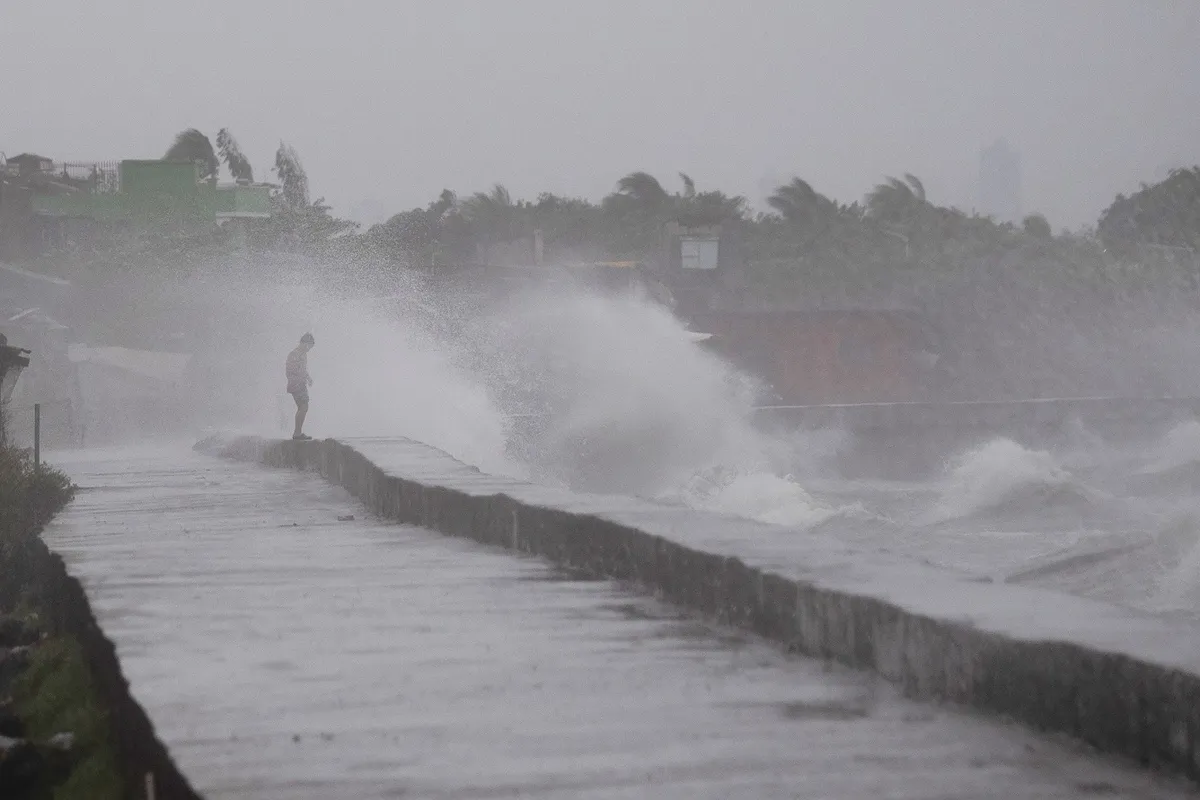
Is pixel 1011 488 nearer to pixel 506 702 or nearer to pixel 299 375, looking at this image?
pixel 299 375

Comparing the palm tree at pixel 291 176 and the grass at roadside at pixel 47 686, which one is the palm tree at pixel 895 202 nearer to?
the palm tree at pixel 291 176

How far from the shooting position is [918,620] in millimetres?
4152

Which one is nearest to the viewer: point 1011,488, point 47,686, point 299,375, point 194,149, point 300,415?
point 47,686

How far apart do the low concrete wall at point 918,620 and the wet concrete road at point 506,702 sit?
7 centimetres

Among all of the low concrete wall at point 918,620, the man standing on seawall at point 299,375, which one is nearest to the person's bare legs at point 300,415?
the man standing on seawall at point 299,375

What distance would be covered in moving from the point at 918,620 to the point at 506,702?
0.98 meters

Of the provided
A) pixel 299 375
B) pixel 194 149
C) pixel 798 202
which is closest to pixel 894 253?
pixel 798 202

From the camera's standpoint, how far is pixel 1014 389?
75.8 metres

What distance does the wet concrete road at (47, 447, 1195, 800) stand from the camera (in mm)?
3400

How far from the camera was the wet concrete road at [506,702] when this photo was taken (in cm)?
340

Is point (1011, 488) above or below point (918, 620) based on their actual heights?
below

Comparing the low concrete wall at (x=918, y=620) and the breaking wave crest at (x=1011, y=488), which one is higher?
the low concrete wall at (x=918, y=620)

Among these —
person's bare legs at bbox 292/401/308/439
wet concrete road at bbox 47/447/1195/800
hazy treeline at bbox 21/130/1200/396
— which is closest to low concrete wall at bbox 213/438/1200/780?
wet concrete road at bbox 47/447/1195/800

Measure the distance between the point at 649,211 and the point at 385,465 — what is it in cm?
8518
